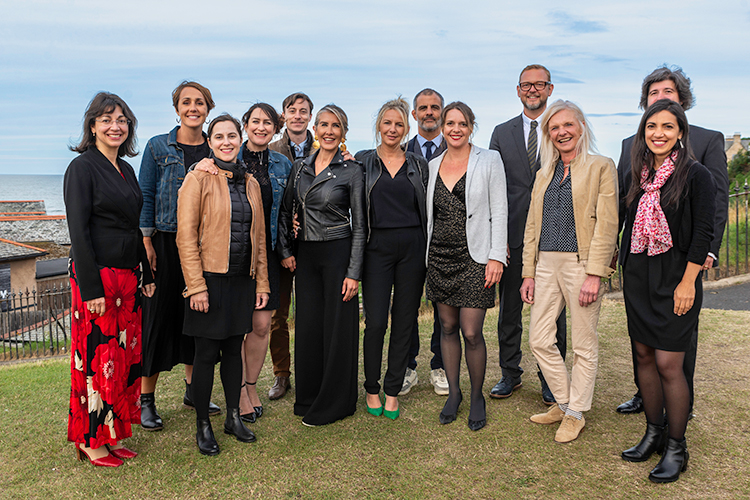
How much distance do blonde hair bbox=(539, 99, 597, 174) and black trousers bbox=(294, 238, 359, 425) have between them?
1.65 meters

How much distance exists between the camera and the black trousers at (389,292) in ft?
13.5

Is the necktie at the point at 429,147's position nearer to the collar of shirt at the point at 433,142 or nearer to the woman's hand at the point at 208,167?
the collar of shirt at the point at 433,142

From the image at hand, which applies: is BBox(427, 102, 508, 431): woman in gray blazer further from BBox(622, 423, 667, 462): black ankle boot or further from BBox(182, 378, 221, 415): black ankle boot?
BBox(182, 378, 221, 415): black ankle boot

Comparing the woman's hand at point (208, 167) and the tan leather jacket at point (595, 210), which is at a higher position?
the woman's hand at point (208, 167)

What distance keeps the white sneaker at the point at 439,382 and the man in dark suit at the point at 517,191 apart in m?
0.43

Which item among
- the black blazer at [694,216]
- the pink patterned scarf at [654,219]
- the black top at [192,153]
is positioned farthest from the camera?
the black top at [192,153]

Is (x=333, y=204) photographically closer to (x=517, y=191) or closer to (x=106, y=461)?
(x=517, y=191)

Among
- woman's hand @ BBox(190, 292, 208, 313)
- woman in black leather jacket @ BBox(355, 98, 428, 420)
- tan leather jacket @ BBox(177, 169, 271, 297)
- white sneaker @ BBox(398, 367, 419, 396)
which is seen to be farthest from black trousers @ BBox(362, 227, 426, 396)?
woman's hand @ BBox(190, 292, 208, 313)

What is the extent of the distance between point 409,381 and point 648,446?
210 cm

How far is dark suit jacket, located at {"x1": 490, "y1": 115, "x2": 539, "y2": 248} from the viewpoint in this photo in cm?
450

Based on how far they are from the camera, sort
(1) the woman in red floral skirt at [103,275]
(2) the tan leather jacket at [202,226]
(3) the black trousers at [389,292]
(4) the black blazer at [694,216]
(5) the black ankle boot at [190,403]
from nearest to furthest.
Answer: (4) the black blazer at [694,216], (1) the woman in red floral skirt at [103,275], (2) the tan leather jacket at [202,226], (3) the black trousers at [389,292], (5) the black ankle boot at [190,403]

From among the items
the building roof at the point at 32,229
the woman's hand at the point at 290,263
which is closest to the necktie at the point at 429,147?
the woman's hand at the point at 290,263

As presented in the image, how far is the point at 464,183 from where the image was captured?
4016mm

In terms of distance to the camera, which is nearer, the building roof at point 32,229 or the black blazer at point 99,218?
the black blazer at point 99,218
